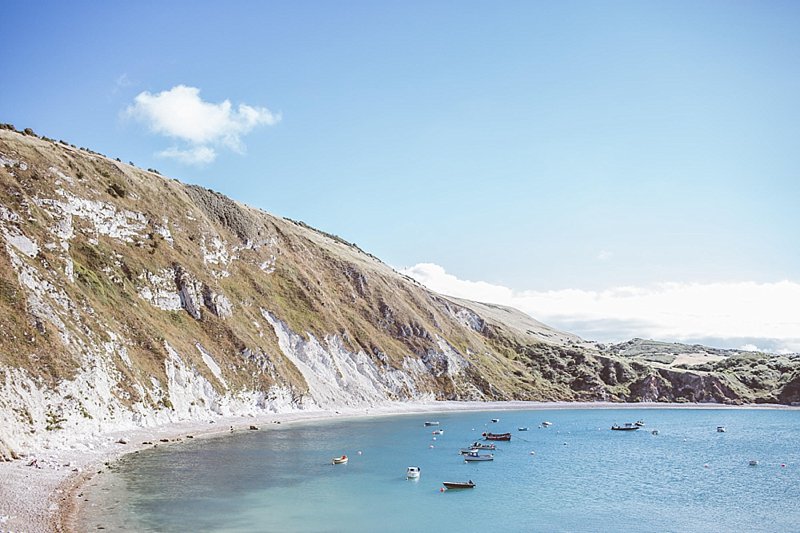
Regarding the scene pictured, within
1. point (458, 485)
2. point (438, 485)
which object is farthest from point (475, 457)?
point (458, 485)

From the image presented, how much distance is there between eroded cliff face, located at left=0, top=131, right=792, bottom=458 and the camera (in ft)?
216

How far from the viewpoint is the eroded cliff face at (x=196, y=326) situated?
65.9 m

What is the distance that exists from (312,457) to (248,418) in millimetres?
30660

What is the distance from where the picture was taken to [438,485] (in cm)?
5722

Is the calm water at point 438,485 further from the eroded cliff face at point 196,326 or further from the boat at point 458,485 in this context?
the eroded cliff face at point 196,326

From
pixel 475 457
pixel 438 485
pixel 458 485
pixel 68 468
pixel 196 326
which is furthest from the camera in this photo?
pixel 196 326

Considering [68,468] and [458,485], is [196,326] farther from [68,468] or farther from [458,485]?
[458,485]

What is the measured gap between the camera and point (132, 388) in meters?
75.4

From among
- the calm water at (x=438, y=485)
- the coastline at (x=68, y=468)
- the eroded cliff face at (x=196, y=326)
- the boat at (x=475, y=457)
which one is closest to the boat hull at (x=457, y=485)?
the calm water at (x=438, y=485)

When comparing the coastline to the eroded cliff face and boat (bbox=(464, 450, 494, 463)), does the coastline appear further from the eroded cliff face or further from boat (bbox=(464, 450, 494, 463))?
boat (bbox=(464, 450, 494, 463))

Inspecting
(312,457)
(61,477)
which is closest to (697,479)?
(312,457)

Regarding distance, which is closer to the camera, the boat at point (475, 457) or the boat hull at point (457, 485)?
the boat hull at point (457, 485)

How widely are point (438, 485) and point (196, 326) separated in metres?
60.6

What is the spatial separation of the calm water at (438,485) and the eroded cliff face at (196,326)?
11827mm
